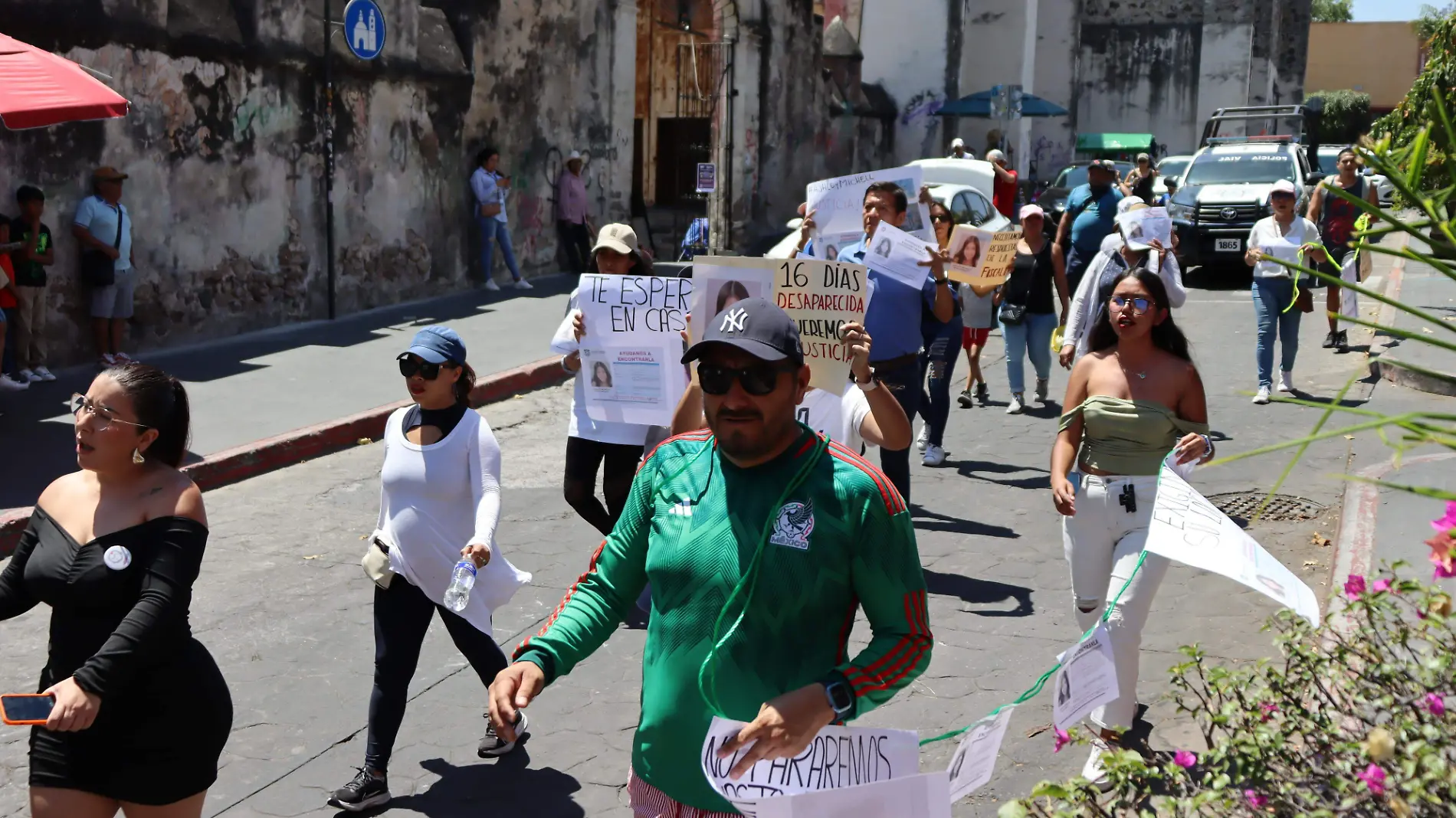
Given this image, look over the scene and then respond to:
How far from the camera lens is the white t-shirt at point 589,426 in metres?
6.92

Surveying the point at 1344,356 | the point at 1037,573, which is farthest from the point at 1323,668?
the point at 1344,356

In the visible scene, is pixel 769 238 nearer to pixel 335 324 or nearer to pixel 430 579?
pixel 335 324

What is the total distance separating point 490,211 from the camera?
18.7 meters

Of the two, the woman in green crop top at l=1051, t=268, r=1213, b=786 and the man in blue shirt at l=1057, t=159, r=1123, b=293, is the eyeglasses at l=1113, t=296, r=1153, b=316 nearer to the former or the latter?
the woman in green crop top at l=1051, t=268, r=1213, b=786

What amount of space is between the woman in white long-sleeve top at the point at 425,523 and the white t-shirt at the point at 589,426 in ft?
5.11

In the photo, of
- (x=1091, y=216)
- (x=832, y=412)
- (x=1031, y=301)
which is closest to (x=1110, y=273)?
(x=1031, y=301)

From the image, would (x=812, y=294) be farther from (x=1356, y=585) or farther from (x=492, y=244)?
(x=492, y=244)

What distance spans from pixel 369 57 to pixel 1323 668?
14904 mm

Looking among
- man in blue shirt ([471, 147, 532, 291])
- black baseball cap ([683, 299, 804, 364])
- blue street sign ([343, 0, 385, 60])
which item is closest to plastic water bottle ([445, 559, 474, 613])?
black baseball cap ([683, 299, 804, 364])

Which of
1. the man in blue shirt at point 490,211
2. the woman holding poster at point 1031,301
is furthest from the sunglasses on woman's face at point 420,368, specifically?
the man in blue shirt at point 490,211

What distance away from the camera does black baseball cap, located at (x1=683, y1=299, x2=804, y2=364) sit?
3049 millimetres

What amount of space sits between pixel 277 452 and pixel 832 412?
5.94 metres

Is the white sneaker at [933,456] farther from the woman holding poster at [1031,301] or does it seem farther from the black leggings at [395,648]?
the black leggings at [395,648]

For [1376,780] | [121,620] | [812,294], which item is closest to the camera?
[1376,780]
